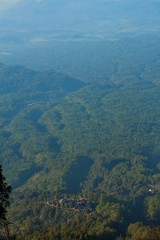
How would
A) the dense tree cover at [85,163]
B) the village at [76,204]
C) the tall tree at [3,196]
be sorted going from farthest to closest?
the village at [76,204] → the dense tree cover at [85,163] → the tall tree at [3,196]

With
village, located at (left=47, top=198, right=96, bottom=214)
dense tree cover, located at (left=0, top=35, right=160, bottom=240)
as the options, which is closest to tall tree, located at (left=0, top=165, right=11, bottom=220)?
dense tree cover, located at (left=0, top=35, right=160, bottom=240)

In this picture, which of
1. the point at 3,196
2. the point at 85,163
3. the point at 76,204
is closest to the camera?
the point at 3,196

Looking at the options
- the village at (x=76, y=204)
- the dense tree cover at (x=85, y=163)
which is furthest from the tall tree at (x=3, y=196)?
the village at (x=76, y=204)

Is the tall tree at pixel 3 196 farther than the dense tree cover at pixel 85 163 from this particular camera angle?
No

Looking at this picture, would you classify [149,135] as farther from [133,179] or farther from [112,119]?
[133,179]

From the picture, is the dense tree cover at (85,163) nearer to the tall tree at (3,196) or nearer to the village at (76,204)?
the village at (76,204)

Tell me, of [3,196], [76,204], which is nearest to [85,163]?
[76,204]

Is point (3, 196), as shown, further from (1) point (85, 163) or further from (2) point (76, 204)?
(1) point (85, 163)
